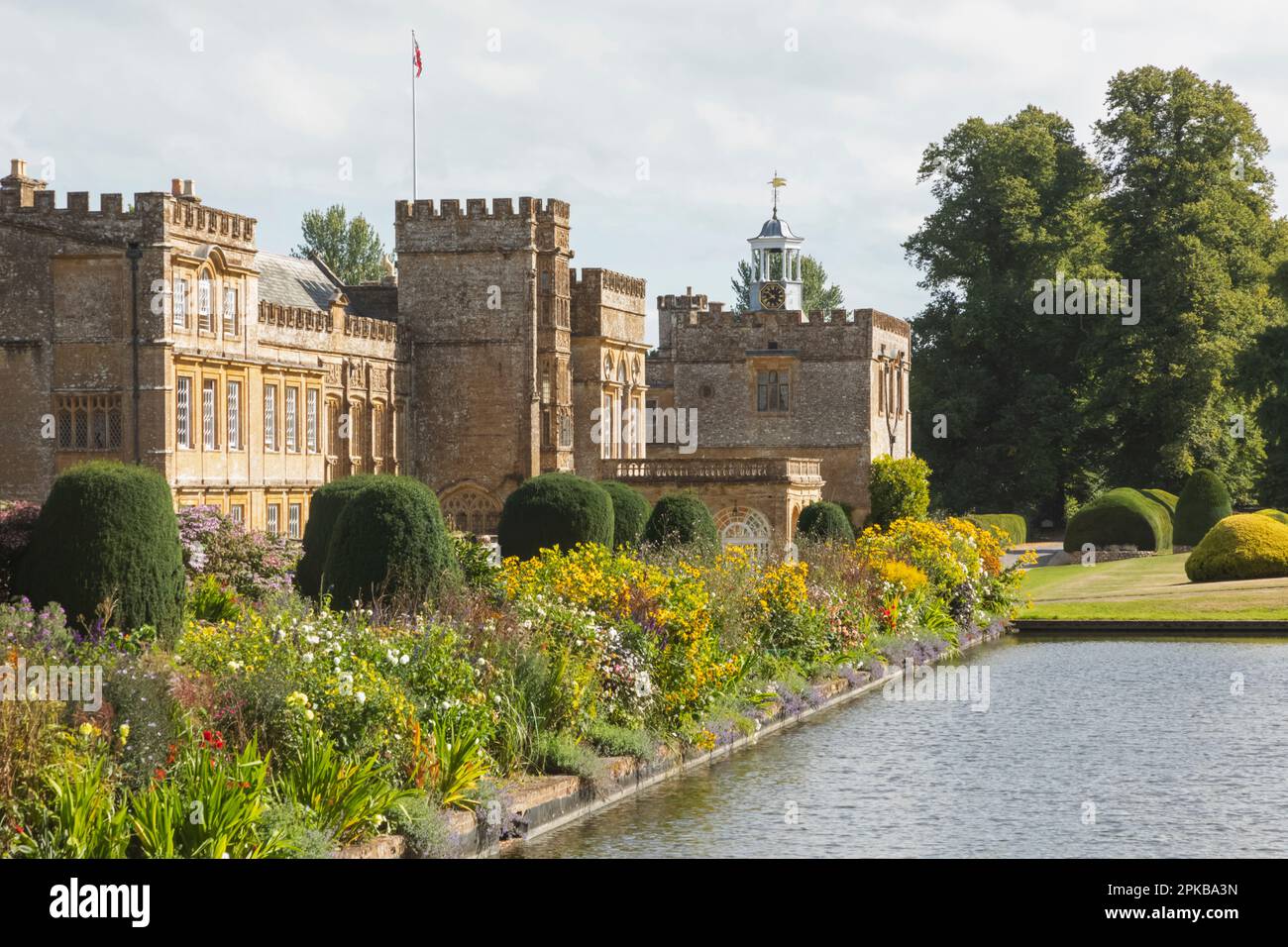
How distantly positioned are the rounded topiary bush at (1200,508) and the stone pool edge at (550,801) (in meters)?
35.6

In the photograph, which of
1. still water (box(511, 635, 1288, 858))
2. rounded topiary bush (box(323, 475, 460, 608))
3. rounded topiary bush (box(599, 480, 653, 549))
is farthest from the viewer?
rounded topiary bush (box(599, 480, 653, 549))

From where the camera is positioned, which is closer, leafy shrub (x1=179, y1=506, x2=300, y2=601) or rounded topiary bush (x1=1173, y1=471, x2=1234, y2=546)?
leafy shrub (x1=179, y1=506, x2=300, y2=601)

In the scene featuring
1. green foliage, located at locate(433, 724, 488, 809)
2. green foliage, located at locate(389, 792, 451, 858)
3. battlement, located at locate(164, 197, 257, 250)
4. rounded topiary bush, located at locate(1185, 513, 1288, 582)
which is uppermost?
battlement, located at locate(164, 197, 257, 250)

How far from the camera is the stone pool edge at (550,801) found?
1242cm

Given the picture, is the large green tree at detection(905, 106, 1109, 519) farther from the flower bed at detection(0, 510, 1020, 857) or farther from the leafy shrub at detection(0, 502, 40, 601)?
the leafy shrub at detection(0, 502, 40, 601)

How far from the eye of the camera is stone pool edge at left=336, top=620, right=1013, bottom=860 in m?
12.4

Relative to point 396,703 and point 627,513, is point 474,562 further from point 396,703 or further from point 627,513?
point 396,703

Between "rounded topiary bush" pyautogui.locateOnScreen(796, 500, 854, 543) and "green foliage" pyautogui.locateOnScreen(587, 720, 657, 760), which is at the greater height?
"rounded topiary bush" pyautogui.locateOnScreen(796, 500, 854, 543)

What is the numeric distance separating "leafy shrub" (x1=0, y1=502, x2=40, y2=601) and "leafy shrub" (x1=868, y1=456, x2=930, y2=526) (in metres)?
32.1

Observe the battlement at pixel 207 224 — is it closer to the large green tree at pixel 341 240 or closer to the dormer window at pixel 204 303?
the dormer window at pixel 204 303

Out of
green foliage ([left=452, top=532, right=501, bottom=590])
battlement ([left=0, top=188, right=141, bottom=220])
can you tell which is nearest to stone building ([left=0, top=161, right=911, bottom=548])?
battlement ([left=0, top=188, right=141, bottom=220])

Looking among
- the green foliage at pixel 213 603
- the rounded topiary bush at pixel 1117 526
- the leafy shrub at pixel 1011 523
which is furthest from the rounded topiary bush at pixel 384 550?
the rounded topiary bush at pixel 1117 526

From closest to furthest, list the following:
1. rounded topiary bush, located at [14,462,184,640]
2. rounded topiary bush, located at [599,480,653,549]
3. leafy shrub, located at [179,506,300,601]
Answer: rounded topiary bush, located at [14,462,184,640] < leafy shrub, located at [179,506,300,601] < rounded topiary bush, located at [599,480,653,549]
